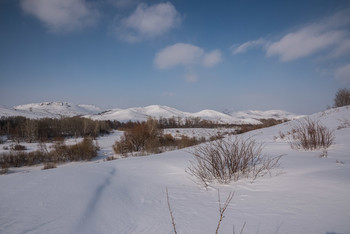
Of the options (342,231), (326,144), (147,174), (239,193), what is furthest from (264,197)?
(326,144)

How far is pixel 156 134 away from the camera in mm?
15641

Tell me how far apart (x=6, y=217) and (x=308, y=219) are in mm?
3420

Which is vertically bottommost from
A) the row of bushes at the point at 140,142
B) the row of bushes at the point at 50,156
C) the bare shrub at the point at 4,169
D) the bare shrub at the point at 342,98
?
the bare shrub at the point at 4,169

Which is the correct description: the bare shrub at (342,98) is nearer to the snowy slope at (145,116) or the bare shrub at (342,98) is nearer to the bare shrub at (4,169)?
the bare shrub at (4,169)

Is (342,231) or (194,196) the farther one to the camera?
(194,196)

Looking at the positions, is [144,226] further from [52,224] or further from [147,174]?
[147,174]

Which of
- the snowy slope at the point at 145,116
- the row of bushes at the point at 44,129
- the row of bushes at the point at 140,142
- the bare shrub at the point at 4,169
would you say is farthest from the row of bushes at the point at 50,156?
the snowy slope at the point at 145,116

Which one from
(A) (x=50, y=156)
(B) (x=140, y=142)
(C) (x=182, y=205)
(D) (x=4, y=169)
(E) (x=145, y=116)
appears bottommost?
(D) (x=4, y=169)

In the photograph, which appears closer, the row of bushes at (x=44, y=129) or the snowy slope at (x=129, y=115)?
the row of bushes at (x=44, y=129)

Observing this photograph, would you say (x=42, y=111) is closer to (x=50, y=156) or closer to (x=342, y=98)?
(x=50, y=156)

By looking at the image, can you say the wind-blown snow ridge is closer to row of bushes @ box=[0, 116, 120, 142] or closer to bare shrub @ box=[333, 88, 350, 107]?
row of bushes @ box=[0, 116, 120, 142]

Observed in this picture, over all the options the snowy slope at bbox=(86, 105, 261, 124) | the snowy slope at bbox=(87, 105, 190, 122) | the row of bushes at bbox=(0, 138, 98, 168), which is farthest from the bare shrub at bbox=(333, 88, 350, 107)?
the snowy slope at bbox=(87, 105, 190, 122)

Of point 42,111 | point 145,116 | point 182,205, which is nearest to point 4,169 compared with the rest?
point 182,205

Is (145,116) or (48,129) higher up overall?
(145,116)
